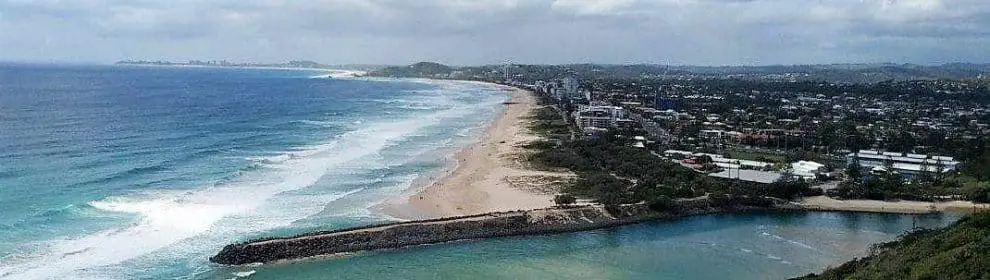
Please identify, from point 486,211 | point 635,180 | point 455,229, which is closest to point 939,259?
point 455,229

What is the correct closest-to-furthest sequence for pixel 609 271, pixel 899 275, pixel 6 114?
1. pixel 899 275
2. pixel 609 271
3. pixel 6 114

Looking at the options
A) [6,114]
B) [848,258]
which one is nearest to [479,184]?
[848,258]

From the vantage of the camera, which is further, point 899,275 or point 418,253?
point 418,253

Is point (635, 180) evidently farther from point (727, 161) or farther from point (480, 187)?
point (727, 161)

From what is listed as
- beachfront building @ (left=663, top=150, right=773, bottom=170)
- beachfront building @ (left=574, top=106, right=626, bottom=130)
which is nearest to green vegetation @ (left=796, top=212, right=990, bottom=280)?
beachfront building @ (left=663, top=150, right=773, bottom=170)

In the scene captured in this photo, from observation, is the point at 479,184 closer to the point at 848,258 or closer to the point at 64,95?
the point at 848,258

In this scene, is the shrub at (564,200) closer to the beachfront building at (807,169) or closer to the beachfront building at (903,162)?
the beachfront building at (807,169)

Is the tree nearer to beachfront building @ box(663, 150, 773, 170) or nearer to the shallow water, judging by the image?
beachfront building @ box(663, 150, 773, 170)

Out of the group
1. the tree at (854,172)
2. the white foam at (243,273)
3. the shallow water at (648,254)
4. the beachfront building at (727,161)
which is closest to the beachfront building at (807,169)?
the tree at (854,172)
